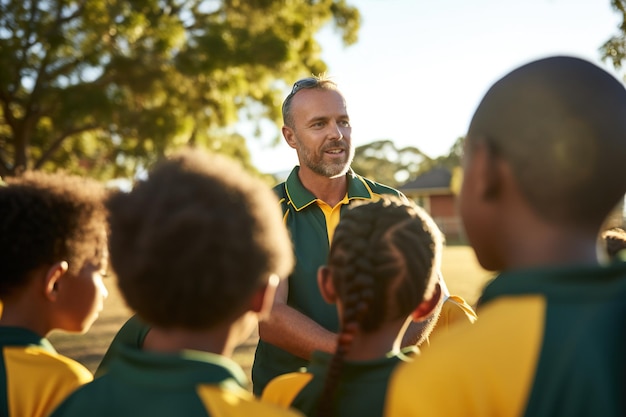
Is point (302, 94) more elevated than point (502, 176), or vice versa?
point (302, 94)

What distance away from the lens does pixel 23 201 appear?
2143mm

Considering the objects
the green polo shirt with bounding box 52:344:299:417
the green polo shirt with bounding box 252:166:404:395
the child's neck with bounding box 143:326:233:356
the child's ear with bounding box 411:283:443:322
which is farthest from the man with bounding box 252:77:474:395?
the green polo shirt with bounding box 52:344:299:417

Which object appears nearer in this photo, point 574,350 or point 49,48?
point 574,350

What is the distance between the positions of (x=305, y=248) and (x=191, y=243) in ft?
6.82

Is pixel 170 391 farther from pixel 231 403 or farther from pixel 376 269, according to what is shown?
pixel 376 269

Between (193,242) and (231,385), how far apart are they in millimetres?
330

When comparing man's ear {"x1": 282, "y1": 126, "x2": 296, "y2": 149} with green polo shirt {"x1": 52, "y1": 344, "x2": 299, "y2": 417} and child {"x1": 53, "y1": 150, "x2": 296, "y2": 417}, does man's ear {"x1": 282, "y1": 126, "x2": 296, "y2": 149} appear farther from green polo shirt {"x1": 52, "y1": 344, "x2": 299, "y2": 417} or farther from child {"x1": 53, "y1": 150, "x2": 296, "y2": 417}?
green polo shirt {"x1": 52, "y1": 344, "x2": 299, "y2": 417}

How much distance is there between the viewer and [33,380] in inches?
75.5

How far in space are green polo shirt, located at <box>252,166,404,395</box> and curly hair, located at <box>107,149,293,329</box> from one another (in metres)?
1.73

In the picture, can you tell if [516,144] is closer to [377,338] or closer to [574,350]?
[574,350]

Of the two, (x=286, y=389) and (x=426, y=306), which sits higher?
(x=426, y=306)

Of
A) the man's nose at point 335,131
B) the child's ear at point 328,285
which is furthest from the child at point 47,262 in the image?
the man's nose at point 335,131

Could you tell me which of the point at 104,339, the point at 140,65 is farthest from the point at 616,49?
the point at 140,65

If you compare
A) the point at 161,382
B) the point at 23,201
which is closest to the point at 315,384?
the point at 161,382
